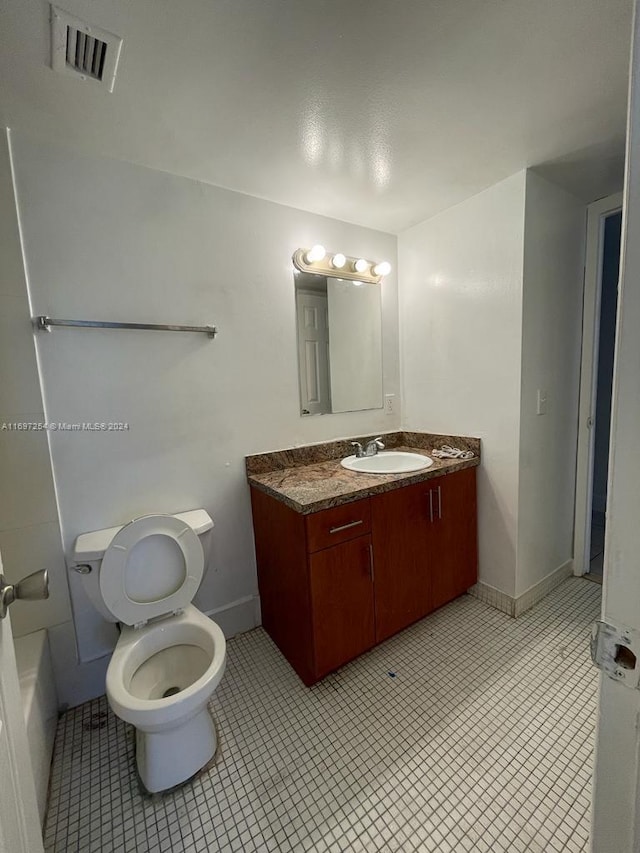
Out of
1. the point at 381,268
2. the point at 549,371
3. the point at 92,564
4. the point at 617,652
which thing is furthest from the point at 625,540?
the point at 381,268

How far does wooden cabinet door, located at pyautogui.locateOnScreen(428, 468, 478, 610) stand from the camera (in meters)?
1.79

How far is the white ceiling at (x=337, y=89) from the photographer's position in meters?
0.93

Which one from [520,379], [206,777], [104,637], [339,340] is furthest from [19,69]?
[206,777]

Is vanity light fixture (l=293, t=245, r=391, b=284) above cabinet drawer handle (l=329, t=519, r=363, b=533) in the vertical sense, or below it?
above

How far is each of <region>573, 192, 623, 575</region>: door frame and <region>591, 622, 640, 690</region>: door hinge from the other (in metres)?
2.11

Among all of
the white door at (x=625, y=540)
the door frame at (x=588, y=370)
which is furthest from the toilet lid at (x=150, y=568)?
the door frame at (x=588, y=370)

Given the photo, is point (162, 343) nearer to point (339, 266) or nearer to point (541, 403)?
point (339, 266)

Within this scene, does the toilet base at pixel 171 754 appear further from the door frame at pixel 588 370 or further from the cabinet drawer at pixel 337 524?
the door frame at pixel 588 370

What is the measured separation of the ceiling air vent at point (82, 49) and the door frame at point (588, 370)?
2361mm

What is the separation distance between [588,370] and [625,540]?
2.12 metres

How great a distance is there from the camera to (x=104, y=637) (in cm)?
150

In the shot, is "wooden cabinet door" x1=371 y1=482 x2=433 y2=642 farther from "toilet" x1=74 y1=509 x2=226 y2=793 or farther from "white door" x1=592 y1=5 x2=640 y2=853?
"white door" x1=592 y1=5 x2=640 y2=853

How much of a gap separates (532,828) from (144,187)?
8.56ft

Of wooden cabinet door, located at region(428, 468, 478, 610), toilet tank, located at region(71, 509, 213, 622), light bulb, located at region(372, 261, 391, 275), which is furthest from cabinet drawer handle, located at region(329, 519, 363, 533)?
light bulb, located at region(372, 261, 391, 275)
